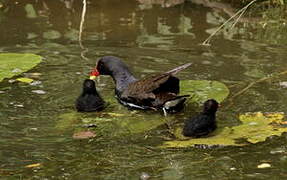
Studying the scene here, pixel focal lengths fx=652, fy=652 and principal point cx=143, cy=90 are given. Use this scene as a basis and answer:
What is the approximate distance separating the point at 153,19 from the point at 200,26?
0.98m

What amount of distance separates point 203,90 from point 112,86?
4.53 ft

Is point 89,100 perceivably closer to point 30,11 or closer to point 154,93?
point 154,93

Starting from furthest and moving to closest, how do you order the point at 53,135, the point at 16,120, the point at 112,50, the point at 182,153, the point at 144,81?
the point at 112,50 < the point at 144,81 < the point at 16,120 < the point at 53,135 < the point at 182,153

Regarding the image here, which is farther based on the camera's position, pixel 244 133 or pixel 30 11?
pixel 30 11

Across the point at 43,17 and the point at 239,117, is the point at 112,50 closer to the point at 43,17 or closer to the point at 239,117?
the point at 43,17

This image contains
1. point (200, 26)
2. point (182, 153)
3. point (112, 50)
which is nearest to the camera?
point (182, 153)

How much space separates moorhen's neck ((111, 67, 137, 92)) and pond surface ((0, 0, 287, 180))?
0.22m

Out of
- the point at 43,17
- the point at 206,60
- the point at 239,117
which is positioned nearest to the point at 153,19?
the point at 43,17

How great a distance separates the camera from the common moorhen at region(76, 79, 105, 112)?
727 centimetres

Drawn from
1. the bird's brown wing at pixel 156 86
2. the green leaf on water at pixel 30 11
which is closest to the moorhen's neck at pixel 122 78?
the bird's brown wing at pixel 156 86

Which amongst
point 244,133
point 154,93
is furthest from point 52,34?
point 244,133

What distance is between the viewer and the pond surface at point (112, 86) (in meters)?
5.66

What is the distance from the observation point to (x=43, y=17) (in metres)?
12.2

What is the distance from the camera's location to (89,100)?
7258 millimetres
